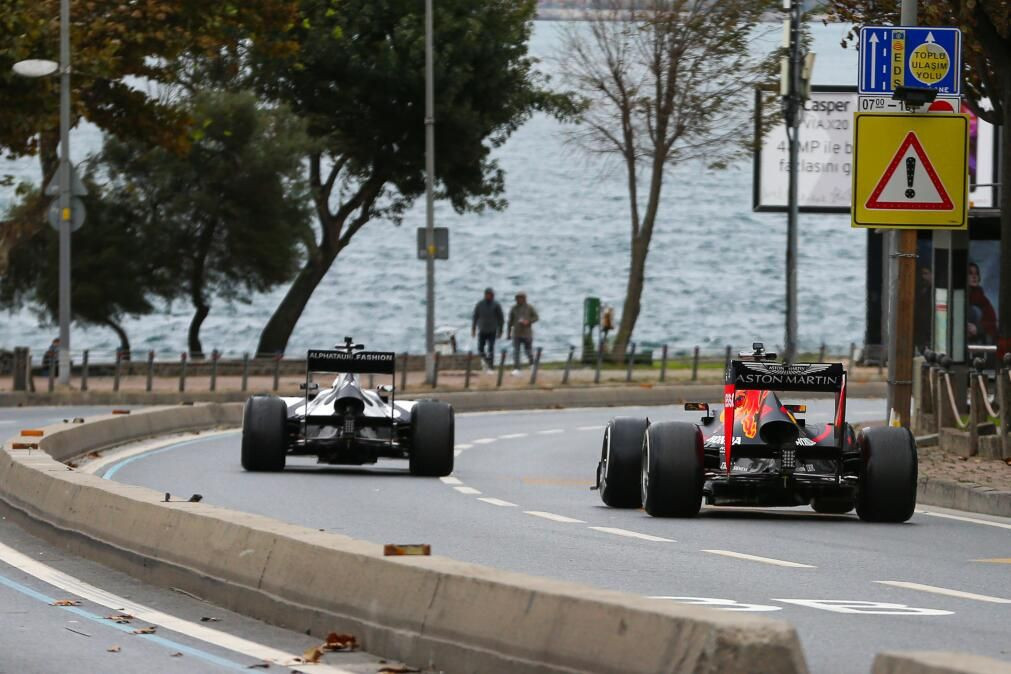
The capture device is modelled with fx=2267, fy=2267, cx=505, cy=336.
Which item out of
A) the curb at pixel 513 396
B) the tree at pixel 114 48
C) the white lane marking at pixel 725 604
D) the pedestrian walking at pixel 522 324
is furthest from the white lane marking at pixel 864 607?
the pedestrian walking at pixel 522 324

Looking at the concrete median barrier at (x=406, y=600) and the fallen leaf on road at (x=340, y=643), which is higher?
the concrete median barrier at (x=406, y=600)

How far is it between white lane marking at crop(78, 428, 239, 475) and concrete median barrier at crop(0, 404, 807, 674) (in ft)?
26.0

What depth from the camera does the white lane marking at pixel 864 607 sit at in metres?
11.0

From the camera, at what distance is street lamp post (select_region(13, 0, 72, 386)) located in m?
38.7

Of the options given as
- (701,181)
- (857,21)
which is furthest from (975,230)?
(701,181)

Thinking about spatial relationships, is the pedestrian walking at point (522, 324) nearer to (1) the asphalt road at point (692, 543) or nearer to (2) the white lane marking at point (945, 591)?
(1) the asphalt road at point (692, 543)

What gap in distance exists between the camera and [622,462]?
712 inches

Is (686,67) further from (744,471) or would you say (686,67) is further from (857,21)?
(744,471)

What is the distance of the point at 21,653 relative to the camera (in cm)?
953

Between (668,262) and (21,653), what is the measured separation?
133m

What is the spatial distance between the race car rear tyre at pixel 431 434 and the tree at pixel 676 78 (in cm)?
3107

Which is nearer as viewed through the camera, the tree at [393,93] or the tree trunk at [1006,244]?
the tree trunk at [1006,244]

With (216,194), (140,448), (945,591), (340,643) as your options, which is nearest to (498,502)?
(945,591)

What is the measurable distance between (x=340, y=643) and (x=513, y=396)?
3191 cm
